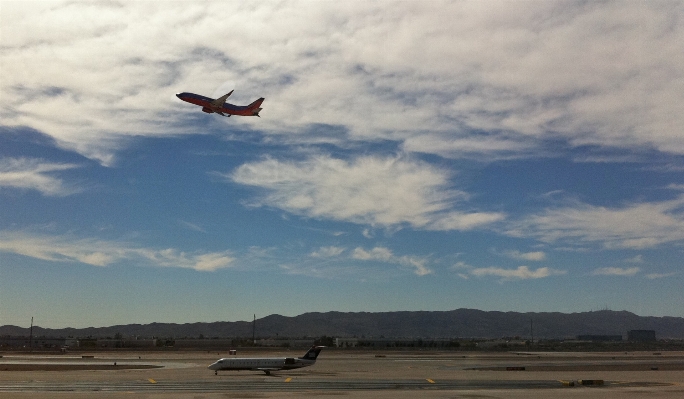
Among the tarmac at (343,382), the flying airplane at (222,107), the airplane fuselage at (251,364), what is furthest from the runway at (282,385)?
the flying airplane at (222,107)

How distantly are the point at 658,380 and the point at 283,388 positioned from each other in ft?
164

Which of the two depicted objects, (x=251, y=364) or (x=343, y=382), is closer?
(x=343, y=382)

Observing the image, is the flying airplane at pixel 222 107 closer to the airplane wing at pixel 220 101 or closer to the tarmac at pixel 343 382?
the airplane wing at pixel 220 101

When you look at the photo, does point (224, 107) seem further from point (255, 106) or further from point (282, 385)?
point (282, 385)

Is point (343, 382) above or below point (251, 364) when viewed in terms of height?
below

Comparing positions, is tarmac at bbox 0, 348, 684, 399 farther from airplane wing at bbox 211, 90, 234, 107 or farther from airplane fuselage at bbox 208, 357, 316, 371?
airplane wing at bbox 211, 90, 234, 107

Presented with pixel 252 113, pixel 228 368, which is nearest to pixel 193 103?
pixel 252 113

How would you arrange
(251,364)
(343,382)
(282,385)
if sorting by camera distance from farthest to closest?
(251,364)
(343,382)
(282,385)

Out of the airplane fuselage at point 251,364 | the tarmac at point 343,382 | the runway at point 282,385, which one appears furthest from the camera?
the airplane fuselage at point 251,364

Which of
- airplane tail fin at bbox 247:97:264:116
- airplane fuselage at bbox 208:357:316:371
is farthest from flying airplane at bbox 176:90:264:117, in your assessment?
airplane fuselage at bbox 208:357:316:371

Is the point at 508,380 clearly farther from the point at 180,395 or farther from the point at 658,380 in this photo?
the point at 180,395

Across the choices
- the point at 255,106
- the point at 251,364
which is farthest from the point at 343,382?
the point at 255,106

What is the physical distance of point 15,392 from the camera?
208ft

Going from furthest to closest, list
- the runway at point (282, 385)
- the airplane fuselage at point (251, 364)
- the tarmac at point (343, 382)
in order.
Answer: the airplane fuselage at point (251, 364), the runway at point (282, 385), the tarmac at point (343, 382)
